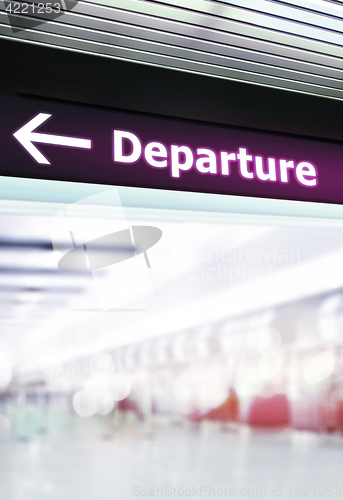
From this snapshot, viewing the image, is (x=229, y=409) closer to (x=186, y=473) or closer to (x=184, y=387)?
(x=184, y=387)

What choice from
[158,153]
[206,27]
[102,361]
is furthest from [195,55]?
[102,361]

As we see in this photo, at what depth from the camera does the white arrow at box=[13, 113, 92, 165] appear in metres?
1.99

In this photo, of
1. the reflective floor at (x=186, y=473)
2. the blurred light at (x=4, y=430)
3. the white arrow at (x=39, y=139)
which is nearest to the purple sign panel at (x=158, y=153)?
the white arrow at (x=39, y=139)

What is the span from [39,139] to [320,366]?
11.3 metres

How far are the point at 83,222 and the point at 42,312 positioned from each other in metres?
5.83

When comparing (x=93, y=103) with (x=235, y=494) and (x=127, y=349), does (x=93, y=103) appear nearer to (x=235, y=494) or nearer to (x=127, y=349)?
(x=235, y=494)

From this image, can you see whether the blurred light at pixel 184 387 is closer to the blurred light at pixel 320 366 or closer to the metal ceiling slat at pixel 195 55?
the blurred light at pixel 320 366

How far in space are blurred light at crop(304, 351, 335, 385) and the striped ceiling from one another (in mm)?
10646

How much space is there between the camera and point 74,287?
284 inches

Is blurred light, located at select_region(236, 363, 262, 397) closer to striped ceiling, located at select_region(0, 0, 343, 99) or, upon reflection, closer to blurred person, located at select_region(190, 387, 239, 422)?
blurred person, located at select_region(190, 387, 239, 422)

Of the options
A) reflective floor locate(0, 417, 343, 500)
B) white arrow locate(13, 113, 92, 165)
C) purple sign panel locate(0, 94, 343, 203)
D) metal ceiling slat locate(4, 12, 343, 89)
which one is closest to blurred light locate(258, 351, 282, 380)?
reflective floor locate(0, 417, 343, 500)

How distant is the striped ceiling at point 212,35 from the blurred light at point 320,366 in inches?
419

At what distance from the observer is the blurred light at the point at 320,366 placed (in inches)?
464

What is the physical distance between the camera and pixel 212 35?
84.7 inches
